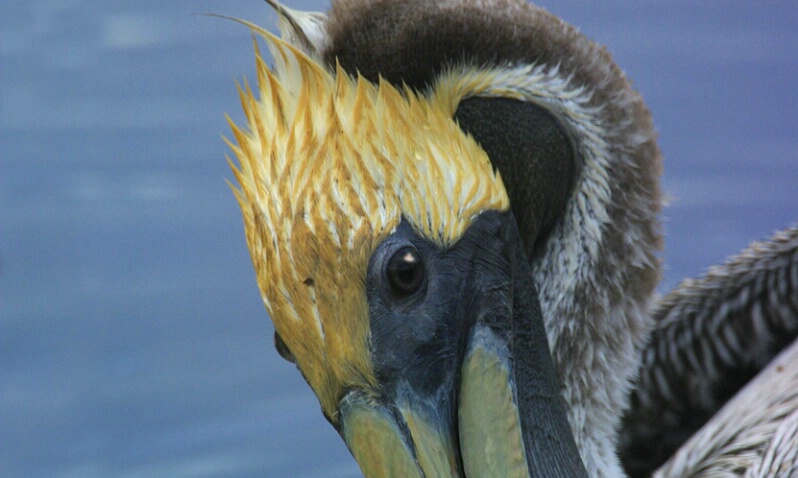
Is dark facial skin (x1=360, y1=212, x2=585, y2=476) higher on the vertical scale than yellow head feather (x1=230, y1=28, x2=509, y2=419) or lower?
lower

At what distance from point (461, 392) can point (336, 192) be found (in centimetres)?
45

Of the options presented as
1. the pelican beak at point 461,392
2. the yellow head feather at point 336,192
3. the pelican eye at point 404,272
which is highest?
the yellow head feather at point 336,192

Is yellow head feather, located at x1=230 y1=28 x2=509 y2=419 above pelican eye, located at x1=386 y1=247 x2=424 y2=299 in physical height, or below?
above

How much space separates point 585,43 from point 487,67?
29cm

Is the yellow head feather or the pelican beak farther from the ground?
the yellow head feather

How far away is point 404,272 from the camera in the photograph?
188 cm

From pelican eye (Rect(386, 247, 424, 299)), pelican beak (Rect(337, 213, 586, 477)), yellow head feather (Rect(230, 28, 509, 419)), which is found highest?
Result: yellow head feather (Rect(230, 28, 509, 419))

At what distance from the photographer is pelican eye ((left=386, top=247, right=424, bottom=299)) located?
6.12ft

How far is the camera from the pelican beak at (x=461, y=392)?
1.86 m

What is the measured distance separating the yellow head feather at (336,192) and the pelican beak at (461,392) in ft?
0.16

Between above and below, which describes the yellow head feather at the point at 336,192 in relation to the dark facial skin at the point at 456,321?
above

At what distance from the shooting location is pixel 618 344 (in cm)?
251

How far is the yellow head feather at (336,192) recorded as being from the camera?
1.85 metres

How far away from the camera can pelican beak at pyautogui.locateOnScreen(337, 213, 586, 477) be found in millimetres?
1860
